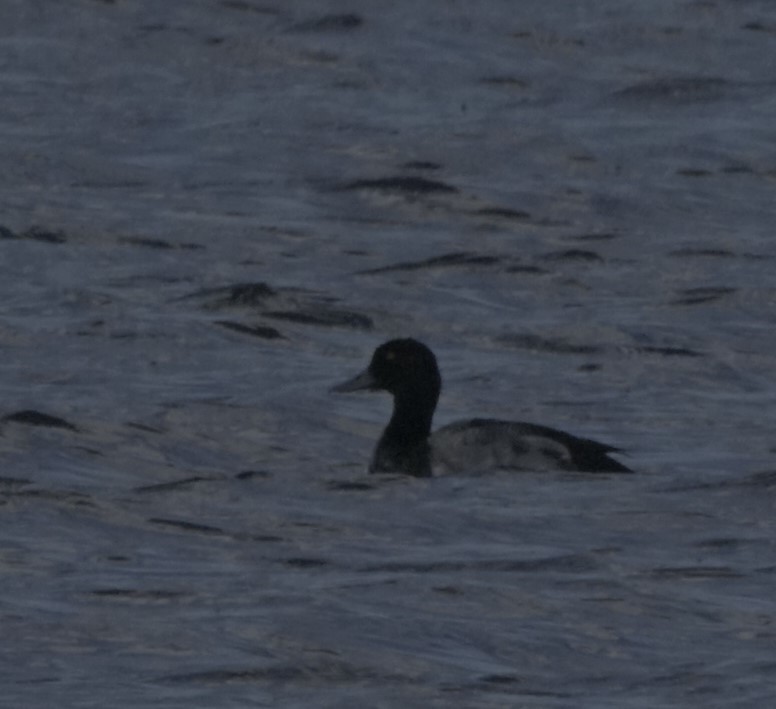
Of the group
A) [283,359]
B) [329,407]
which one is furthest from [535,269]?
[329,407]

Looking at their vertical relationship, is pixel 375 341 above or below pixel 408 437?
below

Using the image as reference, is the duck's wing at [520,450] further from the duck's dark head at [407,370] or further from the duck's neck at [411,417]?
the duck's dark head at [407,370]

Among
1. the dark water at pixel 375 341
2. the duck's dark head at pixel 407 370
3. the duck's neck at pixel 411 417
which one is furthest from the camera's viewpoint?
the duck's dark head at pixel 407 370

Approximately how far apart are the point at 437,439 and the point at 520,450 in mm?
667

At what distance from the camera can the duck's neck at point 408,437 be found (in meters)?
13.2

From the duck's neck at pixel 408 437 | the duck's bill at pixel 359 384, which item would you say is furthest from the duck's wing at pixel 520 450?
the duck's bill at pixel 359 384

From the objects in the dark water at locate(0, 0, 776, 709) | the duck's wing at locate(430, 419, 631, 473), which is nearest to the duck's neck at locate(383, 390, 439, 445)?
the duck's wing at locate(430, 419, 631, 473)

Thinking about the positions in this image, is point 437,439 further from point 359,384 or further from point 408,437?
point 359,384

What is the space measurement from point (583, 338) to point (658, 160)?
6.07m

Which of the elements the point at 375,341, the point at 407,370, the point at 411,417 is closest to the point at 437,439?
the point at 411,417

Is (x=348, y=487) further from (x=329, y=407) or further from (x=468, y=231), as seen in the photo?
→ (x=468, y=231)

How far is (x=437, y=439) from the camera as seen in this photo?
1344 centimetres

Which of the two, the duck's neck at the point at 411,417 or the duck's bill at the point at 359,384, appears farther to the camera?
the duck's bill at the point at 359,384

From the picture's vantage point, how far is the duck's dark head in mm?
13781
